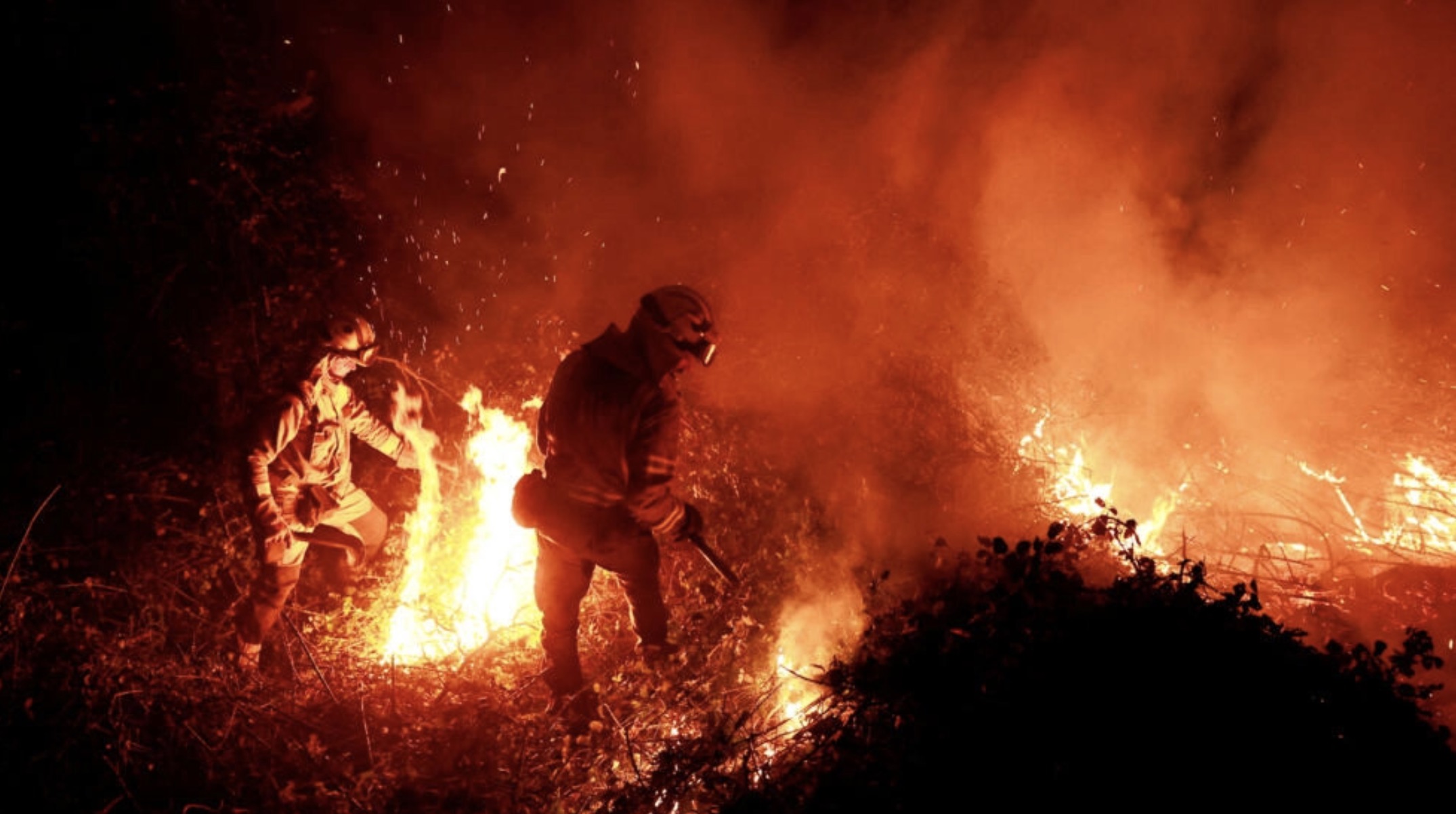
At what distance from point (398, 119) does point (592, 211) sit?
1.82m

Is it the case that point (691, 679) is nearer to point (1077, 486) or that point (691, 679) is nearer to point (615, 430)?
point (615, 430)

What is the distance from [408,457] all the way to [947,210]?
5.97 m

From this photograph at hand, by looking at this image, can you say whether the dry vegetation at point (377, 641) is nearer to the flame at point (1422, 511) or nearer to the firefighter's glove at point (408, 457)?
the firefighter's glove at point (408, 457)

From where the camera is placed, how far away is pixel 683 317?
360 centimetres

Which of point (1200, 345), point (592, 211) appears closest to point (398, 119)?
point (592, 211)

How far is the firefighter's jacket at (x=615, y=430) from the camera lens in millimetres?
3646

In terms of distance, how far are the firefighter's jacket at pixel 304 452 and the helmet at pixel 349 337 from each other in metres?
0.16

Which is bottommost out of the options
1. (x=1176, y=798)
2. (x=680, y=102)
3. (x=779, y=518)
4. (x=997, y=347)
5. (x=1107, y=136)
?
(x=1176, y=798)

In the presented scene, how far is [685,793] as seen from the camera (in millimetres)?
3266

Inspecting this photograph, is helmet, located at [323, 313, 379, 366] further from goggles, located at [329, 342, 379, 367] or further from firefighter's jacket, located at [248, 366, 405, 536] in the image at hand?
firefighter's jacket, located at [248, 366, 405, 536]

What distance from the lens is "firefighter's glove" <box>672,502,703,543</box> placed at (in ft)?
13.1

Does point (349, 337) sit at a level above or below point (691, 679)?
above

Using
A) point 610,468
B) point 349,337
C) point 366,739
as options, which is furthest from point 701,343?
point 366,739

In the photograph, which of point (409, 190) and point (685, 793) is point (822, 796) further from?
point (409, 190)
